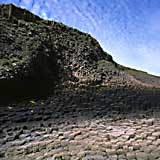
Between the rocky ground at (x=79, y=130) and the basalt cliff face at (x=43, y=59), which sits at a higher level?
the basalt cliff face at (x=43, y=59)

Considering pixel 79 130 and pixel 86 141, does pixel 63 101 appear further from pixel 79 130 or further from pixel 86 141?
pixel 86 141

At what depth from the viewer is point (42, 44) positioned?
17.3 meters

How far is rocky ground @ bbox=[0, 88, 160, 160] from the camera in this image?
22.1 feet

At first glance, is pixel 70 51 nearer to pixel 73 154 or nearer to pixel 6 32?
pixel 6 32

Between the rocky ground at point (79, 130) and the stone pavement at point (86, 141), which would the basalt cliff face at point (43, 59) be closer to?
the rocky ground at point (79, 130)

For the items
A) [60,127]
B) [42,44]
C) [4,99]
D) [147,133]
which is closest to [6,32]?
[42,44]

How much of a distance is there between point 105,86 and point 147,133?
30.2 feet

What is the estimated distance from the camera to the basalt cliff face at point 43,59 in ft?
44.2

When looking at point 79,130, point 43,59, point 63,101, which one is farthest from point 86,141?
point 43,59

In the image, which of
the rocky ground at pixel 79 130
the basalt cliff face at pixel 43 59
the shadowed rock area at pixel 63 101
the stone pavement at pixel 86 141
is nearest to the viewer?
the stone pavement at pixel 86 141

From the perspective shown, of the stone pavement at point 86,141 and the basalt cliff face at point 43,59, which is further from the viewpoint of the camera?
the basalt cliff face at point 43,59

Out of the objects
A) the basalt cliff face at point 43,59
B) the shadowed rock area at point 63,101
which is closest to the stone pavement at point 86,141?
the shadowed rock area at point 63,101

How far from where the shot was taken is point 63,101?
1248 cm

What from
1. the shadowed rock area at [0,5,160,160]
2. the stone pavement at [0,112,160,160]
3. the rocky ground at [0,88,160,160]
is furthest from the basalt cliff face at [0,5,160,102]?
the stone pavement at [0,112,160,160]
